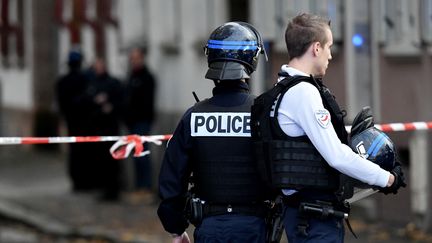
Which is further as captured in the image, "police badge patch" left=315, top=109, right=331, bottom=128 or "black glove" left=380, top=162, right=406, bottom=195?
"black glove" left=380, top=162, right=406, bottom=195

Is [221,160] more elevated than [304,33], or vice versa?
[304,33]

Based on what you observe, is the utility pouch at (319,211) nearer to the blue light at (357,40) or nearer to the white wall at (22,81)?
the blue light at (357,40)

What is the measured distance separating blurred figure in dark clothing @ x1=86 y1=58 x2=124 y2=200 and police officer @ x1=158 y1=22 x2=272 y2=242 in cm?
1086

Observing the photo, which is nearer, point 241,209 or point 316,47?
point 316,47

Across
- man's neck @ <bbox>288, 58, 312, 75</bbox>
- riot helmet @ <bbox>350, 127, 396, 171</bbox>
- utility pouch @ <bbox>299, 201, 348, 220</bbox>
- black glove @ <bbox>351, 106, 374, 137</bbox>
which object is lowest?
utility pouch @ <bbox>299, 201, 348, 220</bbox>

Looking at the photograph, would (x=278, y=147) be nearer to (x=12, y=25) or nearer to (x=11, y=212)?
(x=11, y=212)

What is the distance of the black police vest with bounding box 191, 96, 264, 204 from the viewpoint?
21.7ft

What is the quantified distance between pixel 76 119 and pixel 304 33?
494 inches

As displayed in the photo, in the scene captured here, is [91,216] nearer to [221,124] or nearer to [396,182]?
[221,124]

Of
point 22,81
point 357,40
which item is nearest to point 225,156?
point 357,40

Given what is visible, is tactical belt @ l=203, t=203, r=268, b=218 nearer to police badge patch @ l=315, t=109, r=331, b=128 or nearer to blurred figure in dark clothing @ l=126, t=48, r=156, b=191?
police badge patch @ l=315, t=109, r=331, b=128

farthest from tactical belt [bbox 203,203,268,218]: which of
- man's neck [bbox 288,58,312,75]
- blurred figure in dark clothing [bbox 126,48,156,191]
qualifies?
blurred figure in dark clothing [bbox 126,48,156,191]

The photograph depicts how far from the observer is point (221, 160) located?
6.62m

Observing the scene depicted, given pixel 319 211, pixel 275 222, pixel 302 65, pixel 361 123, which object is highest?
pixel 302 65
